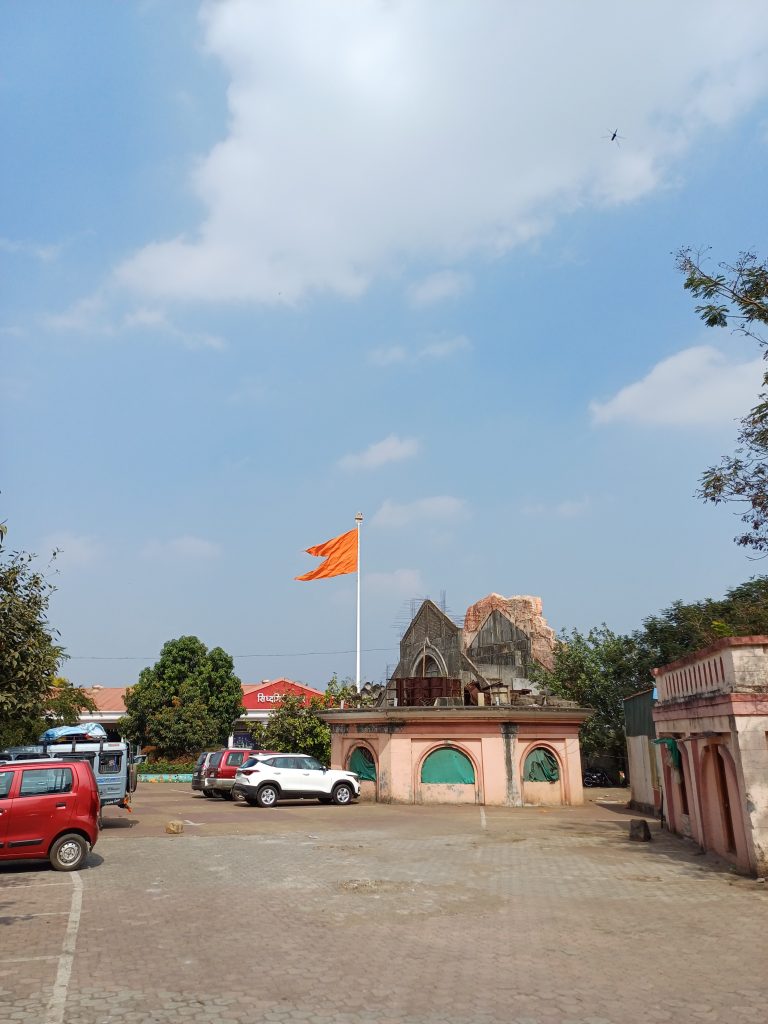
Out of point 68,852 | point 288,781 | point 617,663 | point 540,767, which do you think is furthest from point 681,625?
point 68,852

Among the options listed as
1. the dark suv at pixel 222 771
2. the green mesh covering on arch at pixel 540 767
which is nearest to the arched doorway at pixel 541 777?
the green mesh covering on arch at pixel 540 767

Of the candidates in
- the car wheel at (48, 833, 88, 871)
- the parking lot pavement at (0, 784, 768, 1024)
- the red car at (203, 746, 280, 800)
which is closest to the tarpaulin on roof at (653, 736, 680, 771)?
the parking lot pavement at (0, 784, 768, 1024)

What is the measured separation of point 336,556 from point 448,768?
40.5 ft

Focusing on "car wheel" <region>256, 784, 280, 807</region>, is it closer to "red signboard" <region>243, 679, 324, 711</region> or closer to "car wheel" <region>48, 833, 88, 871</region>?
"car wheel" <region>48, 833, 88, 871</region>

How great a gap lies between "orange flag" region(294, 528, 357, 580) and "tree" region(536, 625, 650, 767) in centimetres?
1431

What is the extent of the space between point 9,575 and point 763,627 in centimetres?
2257

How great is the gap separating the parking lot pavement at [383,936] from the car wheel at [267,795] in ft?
28.2

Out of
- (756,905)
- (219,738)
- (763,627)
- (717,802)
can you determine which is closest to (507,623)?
(219,738)

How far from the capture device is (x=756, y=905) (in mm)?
10891

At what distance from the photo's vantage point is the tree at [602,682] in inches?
1639

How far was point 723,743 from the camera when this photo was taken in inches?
554

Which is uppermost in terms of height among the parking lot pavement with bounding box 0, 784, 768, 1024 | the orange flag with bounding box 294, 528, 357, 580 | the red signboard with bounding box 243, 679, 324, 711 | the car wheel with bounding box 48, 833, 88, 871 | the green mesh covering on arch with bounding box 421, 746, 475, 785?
the orange flag with bounding box 294, 528, 357, 580

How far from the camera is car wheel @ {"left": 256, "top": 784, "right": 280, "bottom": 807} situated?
25453mm

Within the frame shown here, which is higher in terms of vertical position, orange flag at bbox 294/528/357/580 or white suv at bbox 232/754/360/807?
orange flag at bbox 294/528/357/580
